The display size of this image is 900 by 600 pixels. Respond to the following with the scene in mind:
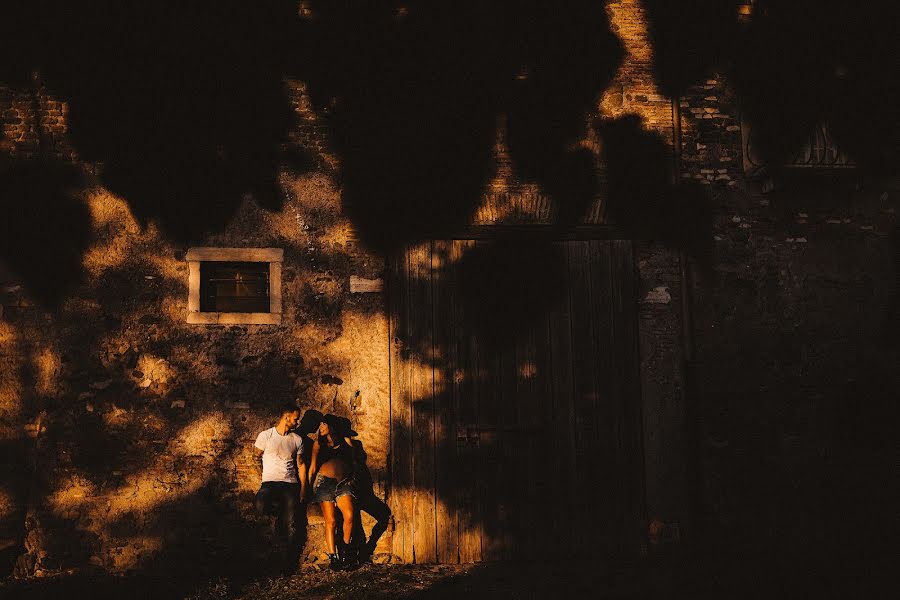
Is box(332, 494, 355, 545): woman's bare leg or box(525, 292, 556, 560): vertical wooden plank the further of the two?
box(525, 292, 556, 560): vertical wooden plank

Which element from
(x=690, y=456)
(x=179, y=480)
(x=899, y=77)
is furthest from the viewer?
(x=899, y=77)

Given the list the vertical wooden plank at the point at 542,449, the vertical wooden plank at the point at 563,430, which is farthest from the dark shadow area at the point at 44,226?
the vertical wooden plank at the point at 563,430

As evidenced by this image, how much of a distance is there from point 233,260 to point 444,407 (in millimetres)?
2320

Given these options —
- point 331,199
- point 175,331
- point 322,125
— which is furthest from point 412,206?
point 175,331

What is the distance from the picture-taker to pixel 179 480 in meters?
5.54

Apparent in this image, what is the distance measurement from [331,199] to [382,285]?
0.92 meters

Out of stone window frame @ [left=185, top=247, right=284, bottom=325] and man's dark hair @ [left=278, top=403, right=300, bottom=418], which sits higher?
stone window frame @ [left=185, top=247, right=284, bottom=325]

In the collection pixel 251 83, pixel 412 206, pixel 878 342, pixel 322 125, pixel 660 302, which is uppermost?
pixel 251 83

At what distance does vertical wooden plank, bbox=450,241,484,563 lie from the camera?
5.74 meters

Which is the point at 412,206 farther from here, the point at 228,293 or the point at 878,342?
the point at 878,342

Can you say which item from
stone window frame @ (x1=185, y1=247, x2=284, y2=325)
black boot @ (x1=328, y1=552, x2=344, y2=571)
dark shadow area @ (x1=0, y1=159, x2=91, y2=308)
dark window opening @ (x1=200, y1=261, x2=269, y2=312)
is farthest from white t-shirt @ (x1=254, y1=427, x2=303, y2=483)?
dark shadow area @ (x1=0, y1=159, x2=91, y2=308)

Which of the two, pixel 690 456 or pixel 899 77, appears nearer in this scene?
pixel 690 456

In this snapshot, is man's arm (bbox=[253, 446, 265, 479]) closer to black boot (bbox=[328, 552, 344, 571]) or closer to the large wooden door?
black boot (bbox=[328, 552, 344, 571])

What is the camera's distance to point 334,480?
17.8ft
